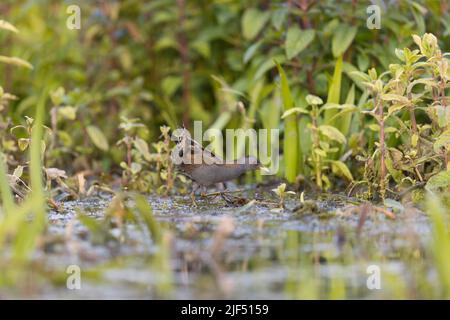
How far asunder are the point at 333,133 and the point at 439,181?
29.8 inches

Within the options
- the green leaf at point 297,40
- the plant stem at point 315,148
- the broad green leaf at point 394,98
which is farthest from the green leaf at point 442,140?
the green leaf at point 297,40

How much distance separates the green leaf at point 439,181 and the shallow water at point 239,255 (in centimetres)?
24

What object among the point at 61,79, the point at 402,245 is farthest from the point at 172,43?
the point at 402,245

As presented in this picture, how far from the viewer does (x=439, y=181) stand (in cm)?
386

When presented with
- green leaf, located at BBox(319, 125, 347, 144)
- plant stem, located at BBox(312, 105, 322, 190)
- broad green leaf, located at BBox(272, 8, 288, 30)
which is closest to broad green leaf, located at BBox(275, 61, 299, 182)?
plant stem, located at BBox(312, 105, 322, 190)

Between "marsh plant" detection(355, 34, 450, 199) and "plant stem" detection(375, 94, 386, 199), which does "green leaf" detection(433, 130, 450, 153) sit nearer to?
"marsh plant" detection(355, 34, 450, 199)

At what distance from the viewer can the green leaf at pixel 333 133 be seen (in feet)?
14.6

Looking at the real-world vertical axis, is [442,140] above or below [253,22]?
below

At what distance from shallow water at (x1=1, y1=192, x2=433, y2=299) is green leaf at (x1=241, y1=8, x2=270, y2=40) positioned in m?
1.74

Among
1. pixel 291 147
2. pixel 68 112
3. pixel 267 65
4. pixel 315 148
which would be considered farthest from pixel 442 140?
pixel 68 112

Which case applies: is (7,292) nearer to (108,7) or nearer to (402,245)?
(402,245)

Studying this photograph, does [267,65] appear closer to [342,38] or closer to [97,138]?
[342,38]

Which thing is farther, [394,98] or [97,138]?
[97,138]
